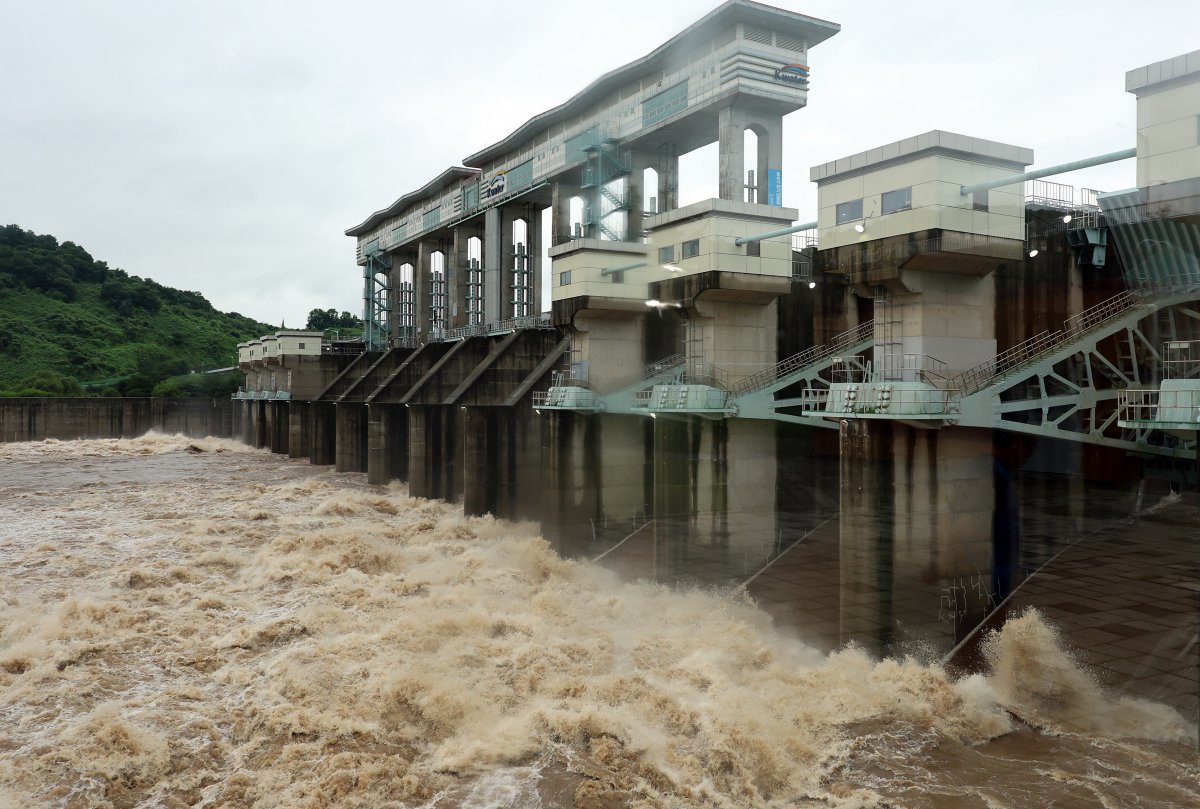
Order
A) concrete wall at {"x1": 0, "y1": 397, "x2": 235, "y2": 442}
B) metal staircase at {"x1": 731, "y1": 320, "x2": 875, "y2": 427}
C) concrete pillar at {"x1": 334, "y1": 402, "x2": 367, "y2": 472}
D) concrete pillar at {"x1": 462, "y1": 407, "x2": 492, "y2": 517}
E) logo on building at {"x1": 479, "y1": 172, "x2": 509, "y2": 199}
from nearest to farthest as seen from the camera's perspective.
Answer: metal staircase at {"x1": 731, "y1": 320, "x2": 875, "y2": 427}
concrete pillar at {"x1": 462, "y1": 407, "x2": 492, "y2": 517}
logo on building at {"x1": 479, "y1": 172, "x2": 509, "y2": 199}
concrete pillar at {"x1": 334, "y1": 402, "x2": 367, "y2": 472}
concrete wall at {"x1": 0, "y1": 397, "x2": 235, "y2": 442}

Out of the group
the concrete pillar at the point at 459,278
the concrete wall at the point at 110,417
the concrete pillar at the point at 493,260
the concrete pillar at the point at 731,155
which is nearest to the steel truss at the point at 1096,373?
the concrete pillar at the point at 731,155

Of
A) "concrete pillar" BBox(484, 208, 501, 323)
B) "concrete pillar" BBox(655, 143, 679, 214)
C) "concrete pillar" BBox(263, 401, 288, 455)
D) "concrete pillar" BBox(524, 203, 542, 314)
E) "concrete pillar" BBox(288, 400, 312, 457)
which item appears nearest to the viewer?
"concrete pillar" BBox(655, 143, 679, 214)

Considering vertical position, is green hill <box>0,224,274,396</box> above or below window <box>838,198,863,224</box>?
above

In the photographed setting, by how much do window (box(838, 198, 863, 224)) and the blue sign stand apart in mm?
7021

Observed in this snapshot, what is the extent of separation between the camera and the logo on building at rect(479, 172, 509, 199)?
33625 mm

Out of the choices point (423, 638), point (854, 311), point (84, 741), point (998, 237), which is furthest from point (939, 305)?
point (84, 741)

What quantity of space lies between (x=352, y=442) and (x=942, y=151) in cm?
2883

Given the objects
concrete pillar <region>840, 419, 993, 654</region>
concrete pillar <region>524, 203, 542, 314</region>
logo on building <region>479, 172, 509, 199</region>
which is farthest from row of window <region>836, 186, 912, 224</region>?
concrete pillar <region>524, 203, 542, 314</region>

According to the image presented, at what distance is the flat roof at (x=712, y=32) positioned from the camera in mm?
20156

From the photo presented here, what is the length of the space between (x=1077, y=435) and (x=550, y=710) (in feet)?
27.7

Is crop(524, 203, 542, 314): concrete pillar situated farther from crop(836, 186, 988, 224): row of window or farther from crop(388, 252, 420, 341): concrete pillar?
crop(836, 186, 988, 224): row of window

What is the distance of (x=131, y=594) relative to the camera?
16.7 metres

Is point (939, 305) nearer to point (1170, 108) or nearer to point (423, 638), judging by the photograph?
point (1170, 108)

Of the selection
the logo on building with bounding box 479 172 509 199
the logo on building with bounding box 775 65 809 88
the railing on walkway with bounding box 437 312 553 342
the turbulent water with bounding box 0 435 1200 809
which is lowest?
the turbulent water with bounding box 0 435 1200 809
